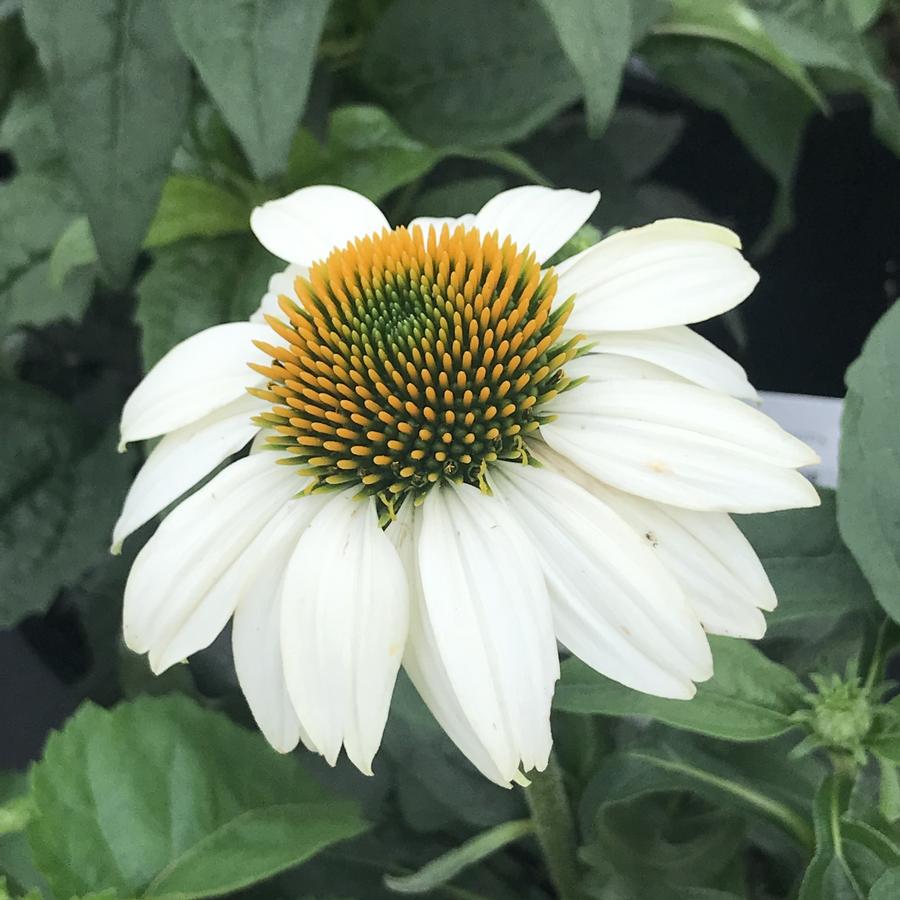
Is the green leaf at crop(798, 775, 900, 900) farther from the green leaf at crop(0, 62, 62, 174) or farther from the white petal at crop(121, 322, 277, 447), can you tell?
the green leaf at crop(0, 62, 62, 174)

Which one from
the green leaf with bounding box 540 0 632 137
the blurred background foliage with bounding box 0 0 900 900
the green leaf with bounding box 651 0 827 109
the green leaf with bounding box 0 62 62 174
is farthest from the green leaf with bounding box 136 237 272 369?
the green leaf with bounding box 651 0 827 109

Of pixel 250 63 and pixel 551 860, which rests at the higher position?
pixel 250 63

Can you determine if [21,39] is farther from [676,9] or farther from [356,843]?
[356,843]

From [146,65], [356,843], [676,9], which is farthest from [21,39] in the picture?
[356,843]

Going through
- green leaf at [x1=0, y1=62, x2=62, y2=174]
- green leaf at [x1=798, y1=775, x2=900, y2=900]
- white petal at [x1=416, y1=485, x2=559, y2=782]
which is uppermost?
green leaf at [x1=0, y1=62, x2=62, y2=174]

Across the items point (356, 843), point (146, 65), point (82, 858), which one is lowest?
point (356, 843)

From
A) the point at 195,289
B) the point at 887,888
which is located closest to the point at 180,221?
the point at 195,289

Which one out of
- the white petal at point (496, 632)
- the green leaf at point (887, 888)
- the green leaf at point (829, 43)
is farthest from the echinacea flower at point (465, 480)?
the green leaf at point (829, 43)

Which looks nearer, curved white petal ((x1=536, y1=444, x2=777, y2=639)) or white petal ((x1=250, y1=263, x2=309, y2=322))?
curved white petal ((x1=536, y1=444, x2=777, y2=639))
